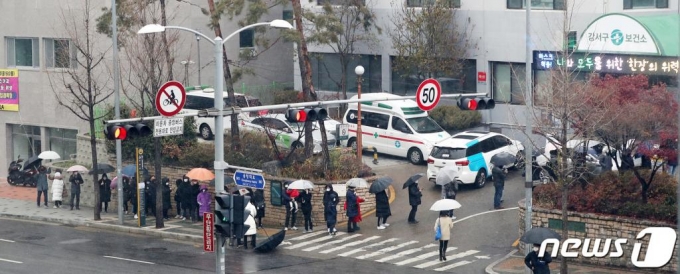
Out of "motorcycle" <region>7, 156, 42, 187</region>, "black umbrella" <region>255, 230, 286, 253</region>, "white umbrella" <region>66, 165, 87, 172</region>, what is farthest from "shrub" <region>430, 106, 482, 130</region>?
"motorcycle" <region>7, 156, 42, 187</region>

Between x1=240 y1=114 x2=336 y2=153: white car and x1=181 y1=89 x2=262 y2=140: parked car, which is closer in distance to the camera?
x1=240 y1=114 x2=336 y2=153: white car

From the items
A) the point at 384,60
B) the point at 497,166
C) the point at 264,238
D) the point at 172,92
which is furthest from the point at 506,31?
the point at 172,92

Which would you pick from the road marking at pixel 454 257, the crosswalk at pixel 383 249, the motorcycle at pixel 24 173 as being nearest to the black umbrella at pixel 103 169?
the motorcycle at pixel 24 173

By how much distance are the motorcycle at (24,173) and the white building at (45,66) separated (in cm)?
297

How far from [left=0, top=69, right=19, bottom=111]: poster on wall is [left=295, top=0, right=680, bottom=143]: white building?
12923 millimetres

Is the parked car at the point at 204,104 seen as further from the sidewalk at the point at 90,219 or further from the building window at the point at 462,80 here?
the building window at the point at 462,80

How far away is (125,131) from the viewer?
21188 mm

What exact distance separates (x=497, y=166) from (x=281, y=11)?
22.2 metres

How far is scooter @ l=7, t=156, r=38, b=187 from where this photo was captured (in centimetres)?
4603

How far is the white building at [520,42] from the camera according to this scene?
3444 centimetres

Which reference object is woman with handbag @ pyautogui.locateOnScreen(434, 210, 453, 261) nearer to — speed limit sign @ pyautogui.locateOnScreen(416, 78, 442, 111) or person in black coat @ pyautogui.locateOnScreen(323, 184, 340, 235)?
speed limit sign @ pyautogui.locateOnScreen(416, 78, 442, 111)

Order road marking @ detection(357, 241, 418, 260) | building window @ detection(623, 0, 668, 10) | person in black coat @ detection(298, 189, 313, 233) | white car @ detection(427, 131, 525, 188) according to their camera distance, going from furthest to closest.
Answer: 1. building window @ detection(623, 0, 668, 10)
2. white car @ detection(427, 131, 525, 188)
3. person in black coat @ detection(298, 189, 313, 233)
4. road marking @ detection(357, 241, 418, 260)

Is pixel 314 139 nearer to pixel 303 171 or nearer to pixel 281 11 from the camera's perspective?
pixel 303 171

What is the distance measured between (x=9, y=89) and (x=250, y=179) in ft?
105
